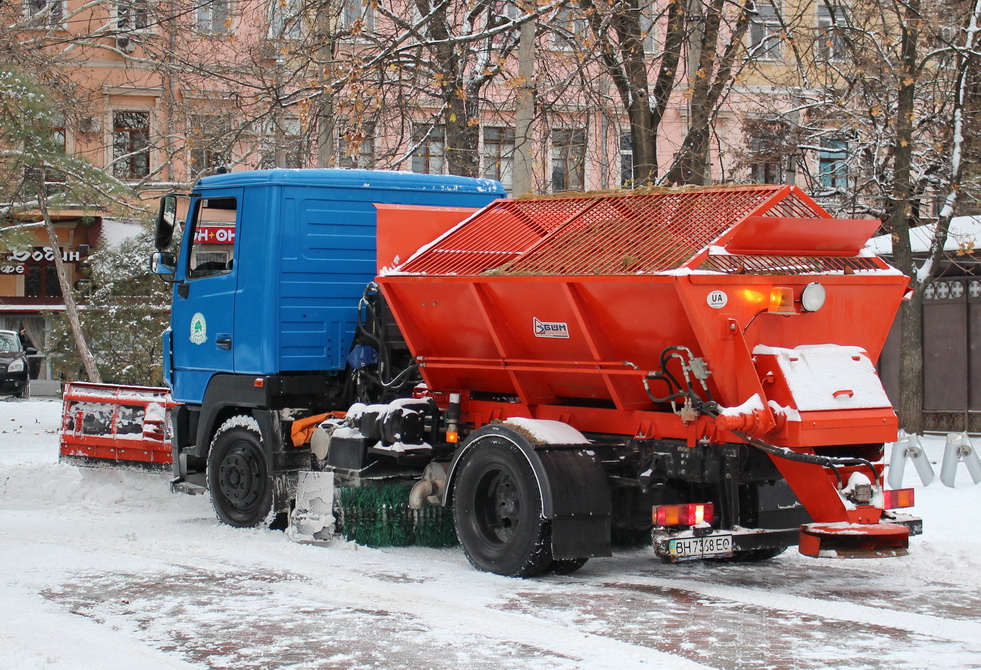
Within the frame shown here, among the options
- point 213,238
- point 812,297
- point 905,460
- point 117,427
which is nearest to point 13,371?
point 117,427

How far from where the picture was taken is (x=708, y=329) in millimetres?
7328

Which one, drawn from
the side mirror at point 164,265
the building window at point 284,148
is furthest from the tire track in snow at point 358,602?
the building window at point 284,148

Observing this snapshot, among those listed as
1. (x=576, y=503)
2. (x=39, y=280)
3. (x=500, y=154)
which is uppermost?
(x=500, y=154)

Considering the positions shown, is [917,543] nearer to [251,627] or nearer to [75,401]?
[251,627]

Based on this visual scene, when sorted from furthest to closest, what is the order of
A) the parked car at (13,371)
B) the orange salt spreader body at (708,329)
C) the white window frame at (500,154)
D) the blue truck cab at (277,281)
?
the parked car at (13,371) → the white window frame at (500,154) → the blue truck cab at (277,281) → the orange salt spreader body at (708,329)

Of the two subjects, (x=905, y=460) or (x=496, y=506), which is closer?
(x=496, y=506)

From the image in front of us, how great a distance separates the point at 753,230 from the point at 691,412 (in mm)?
1093

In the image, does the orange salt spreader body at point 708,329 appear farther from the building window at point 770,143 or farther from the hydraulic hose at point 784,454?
the building window at point 770,143

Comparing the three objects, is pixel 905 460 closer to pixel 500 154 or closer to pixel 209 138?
pixel 209 138

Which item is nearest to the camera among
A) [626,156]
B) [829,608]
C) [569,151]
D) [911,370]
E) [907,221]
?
[829,608]

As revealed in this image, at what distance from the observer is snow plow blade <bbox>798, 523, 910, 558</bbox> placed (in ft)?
24.3

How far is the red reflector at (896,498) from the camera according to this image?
7.74 metres

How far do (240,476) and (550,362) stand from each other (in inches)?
127

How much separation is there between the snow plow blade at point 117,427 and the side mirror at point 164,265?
137cm
